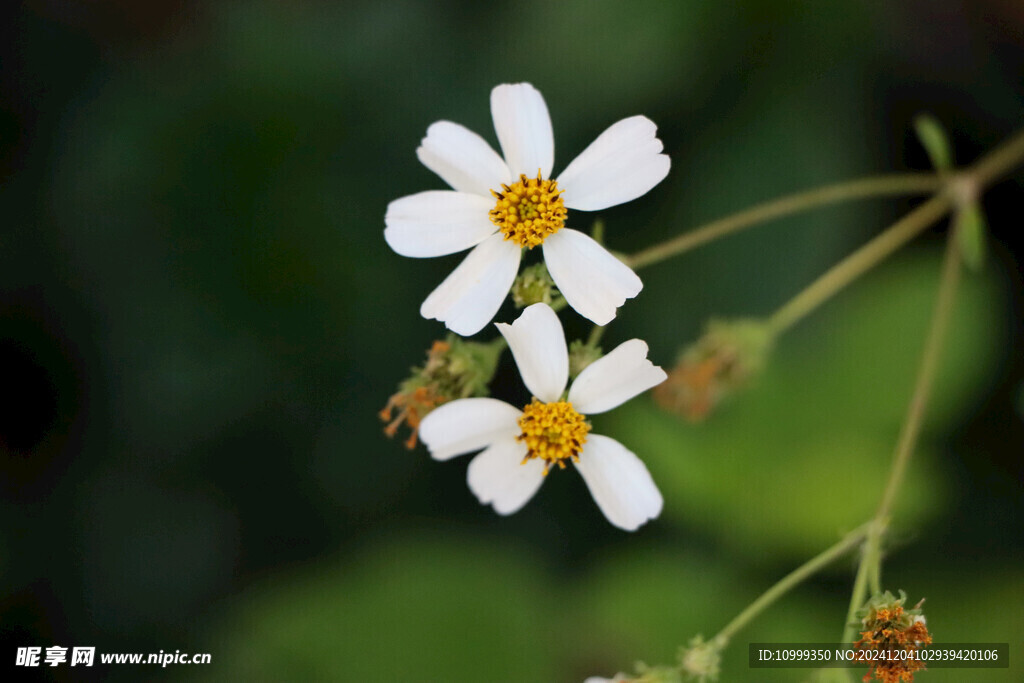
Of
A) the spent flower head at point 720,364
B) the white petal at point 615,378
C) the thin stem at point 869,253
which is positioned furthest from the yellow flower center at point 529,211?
the thin stem at point 869,253

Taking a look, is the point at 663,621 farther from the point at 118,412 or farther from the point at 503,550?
the point at 118,412

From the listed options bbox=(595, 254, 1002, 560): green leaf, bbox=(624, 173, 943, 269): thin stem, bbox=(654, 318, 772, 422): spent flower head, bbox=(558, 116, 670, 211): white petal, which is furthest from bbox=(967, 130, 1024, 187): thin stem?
bbox=(558, 116, 670, 211): white petal

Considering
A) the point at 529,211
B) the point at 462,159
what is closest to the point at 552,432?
the point at 529,211

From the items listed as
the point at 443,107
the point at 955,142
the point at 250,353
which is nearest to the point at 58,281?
the point at 250,353

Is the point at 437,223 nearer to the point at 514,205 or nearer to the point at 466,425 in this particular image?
the point at 514,205

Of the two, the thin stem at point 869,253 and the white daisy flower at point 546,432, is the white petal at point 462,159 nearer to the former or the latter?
the white daisy flower at point 546,432

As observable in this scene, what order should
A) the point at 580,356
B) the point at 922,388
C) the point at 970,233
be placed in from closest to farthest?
1. the point at 580,356
2. the point at 922,388
3. the point at 970,233

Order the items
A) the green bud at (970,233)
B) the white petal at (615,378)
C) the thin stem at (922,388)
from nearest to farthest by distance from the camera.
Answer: the white petal at (615,378), the thin stem at (922,388), the green bud at (970,233)
